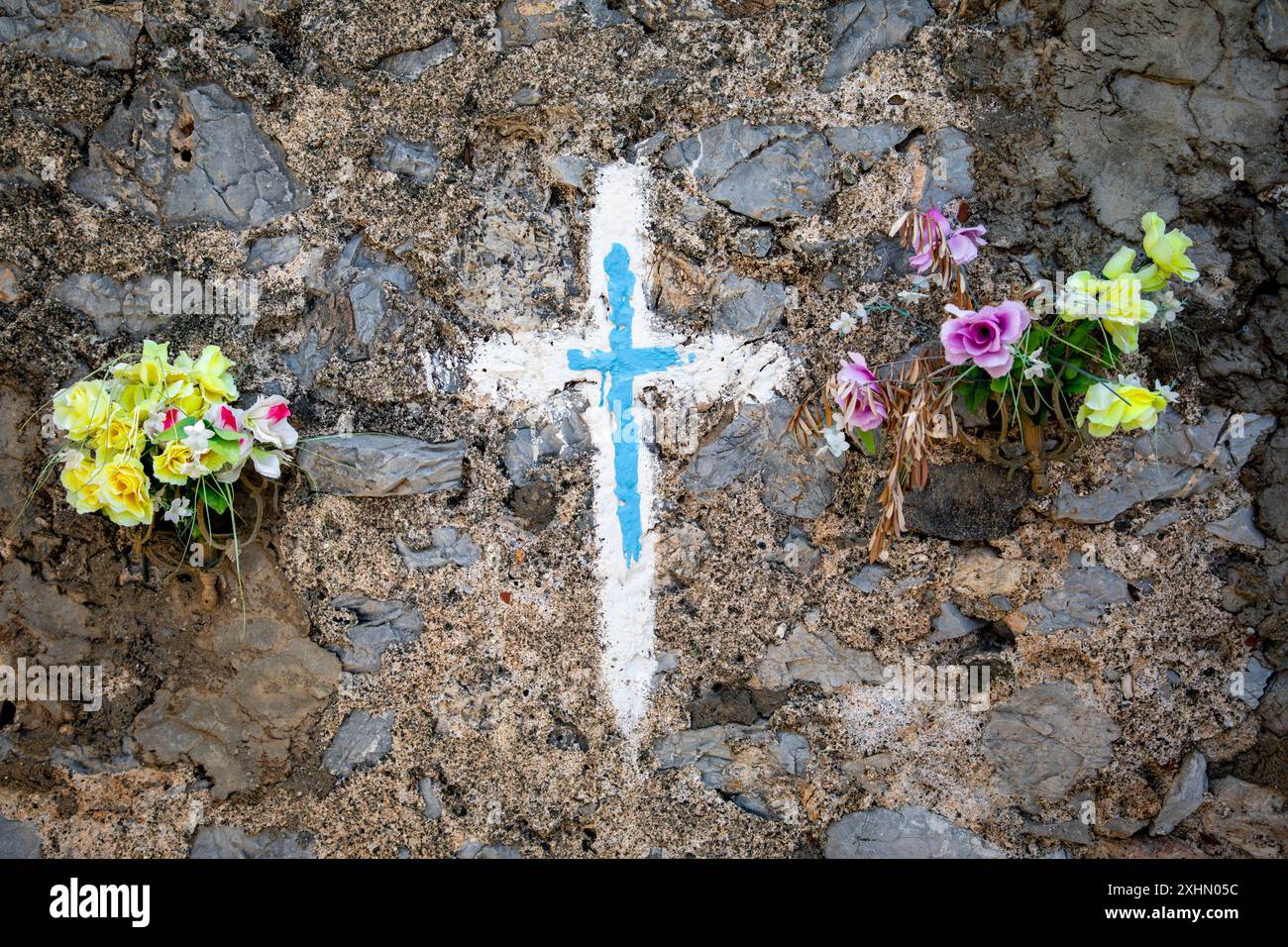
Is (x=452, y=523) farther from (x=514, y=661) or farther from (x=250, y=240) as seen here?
(x=250, y=240)

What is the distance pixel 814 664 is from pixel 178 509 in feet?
4.36

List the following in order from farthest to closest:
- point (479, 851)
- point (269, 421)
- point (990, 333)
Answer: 1. point (479, 851)
2. point (269, 421)
3. point (990, 333)

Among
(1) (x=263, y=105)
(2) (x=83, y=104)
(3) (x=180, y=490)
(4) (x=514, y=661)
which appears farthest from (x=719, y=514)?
(2) (x=83, y=104)

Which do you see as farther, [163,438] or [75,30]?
[75,30]

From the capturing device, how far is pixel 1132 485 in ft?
6.96

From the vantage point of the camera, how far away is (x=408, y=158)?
2.10 metres

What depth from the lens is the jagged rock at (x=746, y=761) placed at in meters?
2.18

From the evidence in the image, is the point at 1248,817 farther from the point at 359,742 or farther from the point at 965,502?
the point at 359,742

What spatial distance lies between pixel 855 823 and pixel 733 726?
34cm

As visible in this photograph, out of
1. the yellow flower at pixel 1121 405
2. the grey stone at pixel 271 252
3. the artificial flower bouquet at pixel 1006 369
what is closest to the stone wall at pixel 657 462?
the grey stone at pixel 271 252

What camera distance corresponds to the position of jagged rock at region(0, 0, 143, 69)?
200cm

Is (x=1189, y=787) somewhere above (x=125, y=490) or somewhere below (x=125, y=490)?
below

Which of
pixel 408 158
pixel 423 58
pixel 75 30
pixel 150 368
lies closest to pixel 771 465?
pixel 408 158

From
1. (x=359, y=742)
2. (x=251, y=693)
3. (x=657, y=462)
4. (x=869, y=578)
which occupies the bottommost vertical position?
(x=359, y=742)
